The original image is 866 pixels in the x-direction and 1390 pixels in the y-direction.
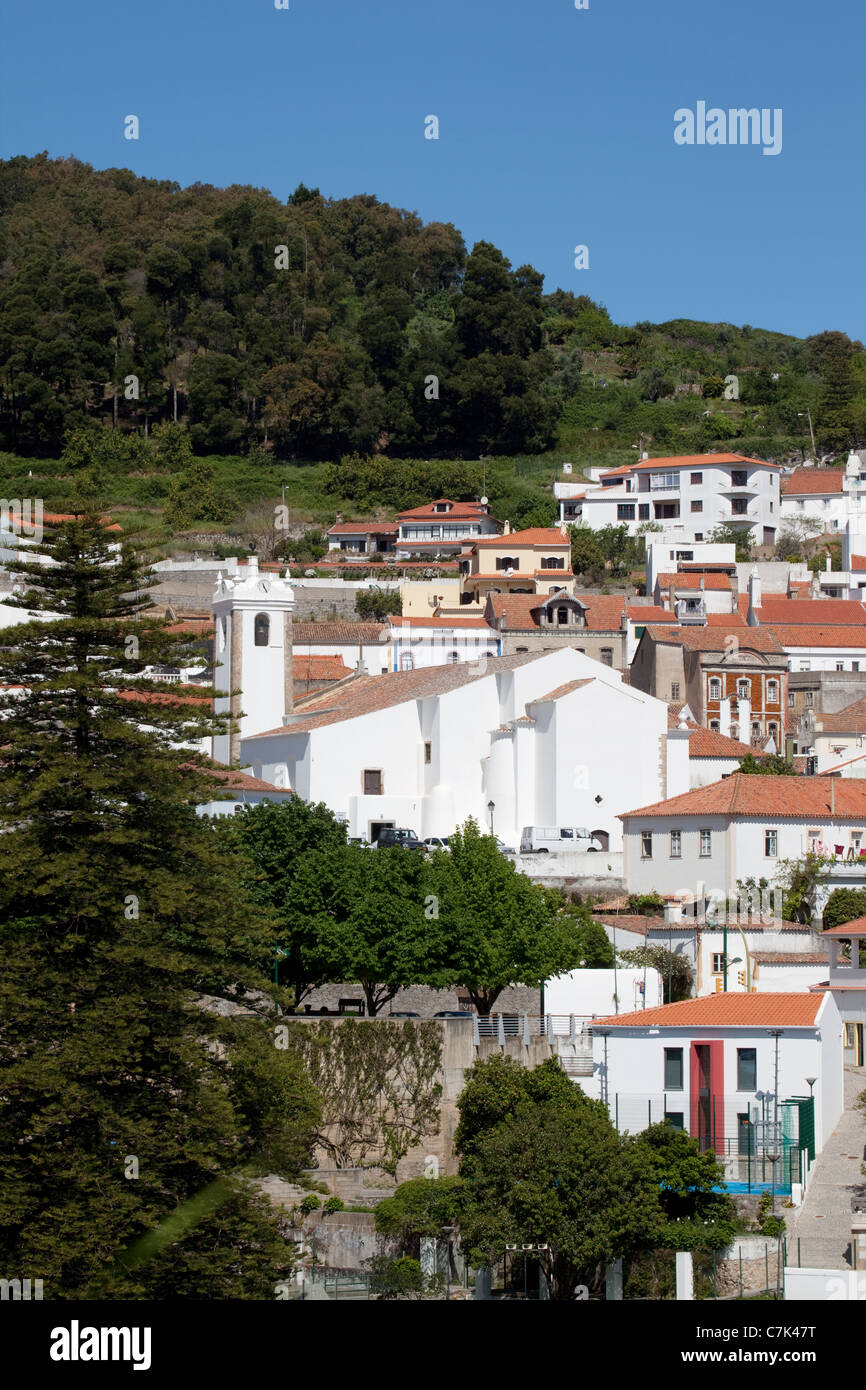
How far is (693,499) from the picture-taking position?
88938 millimetres

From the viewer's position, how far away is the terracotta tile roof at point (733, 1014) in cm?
3119

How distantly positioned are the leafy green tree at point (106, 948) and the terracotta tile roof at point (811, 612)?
4751 centimetres

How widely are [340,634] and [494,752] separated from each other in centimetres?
1745

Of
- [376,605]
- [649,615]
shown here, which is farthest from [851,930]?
[376,605]

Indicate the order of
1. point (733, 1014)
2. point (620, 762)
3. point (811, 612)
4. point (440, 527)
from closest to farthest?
point (733, 1014) → point (620, 762) → point (811, 612) → point (440, 527)

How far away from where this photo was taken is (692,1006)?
32625mm

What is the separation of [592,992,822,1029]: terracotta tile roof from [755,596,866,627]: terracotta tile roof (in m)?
38.9

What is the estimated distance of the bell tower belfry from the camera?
58.3 metres

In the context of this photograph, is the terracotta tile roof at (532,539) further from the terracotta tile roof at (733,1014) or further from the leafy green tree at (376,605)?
the terracotta tile roof at (733,1014)

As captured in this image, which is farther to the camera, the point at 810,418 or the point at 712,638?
the point at 810,418

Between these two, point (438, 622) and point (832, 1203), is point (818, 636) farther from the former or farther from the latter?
point (832, 1203)

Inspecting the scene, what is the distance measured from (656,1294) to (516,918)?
12267 millimetres
